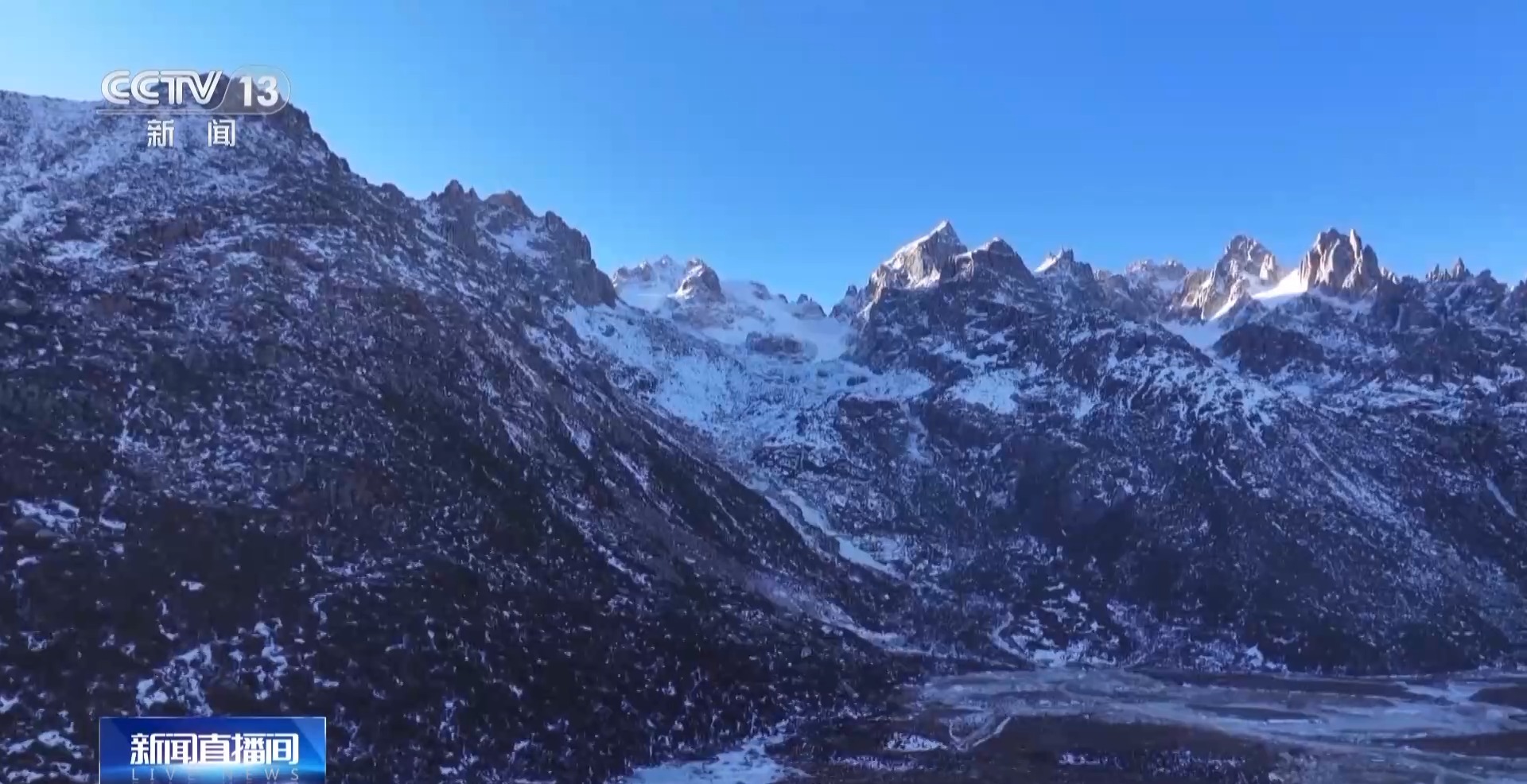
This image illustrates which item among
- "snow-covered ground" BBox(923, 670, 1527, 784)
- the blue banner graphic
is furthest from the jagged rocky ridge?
the blue banner graphic

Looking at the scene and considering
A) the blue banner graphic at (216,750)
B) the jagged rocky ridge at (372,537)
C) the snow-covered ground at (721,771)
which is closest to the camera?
the blue banner graphic at (216,750)

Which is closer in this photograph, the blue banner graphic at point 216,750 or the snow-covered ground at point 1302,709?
the blue banner graphic at point 216,750

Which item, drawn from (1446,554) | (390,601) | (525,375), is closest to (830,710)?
(390,601)

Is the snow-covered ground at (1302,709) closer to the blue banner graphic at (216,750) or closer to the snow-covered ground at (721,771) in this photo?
the snow-covered ground at (721,771)

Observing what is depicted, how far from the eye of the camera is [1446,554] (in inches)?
7830

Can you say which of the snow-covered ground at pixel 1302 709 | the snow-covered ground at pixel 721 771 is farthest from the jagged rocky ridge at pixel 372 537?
the snow-covered ground at pixel 1302 709

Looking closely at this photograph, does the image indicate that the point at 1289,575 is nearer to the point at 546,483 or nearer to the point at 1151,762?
the point at 1151,762

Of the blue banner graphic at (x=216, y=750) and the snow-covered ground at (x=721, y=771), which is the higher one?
the blue banner graphic at (x=216, y=750)

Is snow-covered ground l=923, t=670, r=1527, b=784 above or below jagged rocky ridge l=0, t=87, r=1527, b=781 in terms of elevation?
below

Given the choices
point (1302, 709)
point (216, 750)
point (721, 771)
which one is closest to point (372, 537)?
point (721, 771)

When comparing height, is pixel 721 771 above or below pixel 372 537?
below

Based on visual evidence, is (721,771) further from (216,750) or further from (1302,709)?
(1302,709)

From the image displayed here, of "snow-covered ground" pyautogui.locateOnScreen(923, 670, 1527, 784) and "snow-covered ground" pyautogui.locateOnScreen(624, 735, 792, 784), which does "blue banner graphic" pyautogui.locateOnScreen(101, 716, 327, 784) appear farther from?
"snow-covered ground" pyautogui.locateOnScreen(923, 670, 1527, 784)

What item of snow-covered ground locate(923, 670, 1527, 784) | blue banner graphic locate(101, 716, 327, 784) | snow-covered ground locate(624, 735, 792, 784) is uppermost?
blue banner graphic locate(101, 716, 327, 784)
